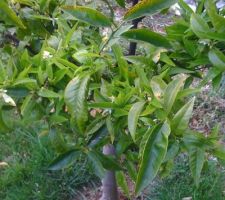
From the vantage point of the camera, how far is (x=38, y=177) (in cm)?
245

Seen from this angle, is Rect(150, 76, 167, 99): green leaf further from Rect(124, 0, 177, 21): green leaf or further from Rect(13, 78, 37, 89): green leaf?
Rect(13, 78, 37, 89): green leaf

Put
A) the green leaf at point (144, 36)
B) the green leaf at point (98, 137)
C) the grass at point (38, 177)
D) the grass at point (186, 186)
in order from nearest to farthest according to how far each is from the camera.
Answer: the green leaf at point (144, 36) → the green leaf at point (98, 137) → the grass at point (186, 186) → the grass at point (38, 177)

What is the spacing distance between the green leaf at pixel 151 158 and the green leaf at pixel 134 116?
4cm

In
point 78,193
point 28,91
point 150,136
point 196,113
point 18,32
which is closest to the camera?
point 150,136

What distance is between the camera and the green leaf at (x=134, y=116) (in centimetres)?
90

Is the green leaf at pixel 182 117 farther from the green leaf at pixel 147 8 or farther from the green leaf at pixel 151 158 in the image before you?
the green leaf at pixel 147 8

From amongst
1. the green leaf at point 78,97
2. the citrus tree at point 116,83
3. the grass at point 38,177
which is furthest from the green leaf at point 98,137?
the grass at point 38,177

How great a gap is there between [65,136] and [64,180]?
46.7 inches

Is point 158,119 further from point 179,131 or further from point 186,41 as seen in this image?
point 186,41

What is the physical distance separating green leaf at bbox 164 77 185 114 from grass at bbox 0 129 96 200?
1457mm

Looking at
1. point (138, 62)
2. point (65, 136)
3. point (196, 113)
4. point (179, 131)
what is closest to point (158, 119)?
point (179, 131)

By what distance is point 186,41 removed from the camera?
3.50ft

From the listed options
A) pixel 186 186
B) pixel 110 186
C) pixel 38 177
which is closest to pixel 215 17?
pixel 110 186

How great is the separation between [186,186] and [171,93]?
1499mm
